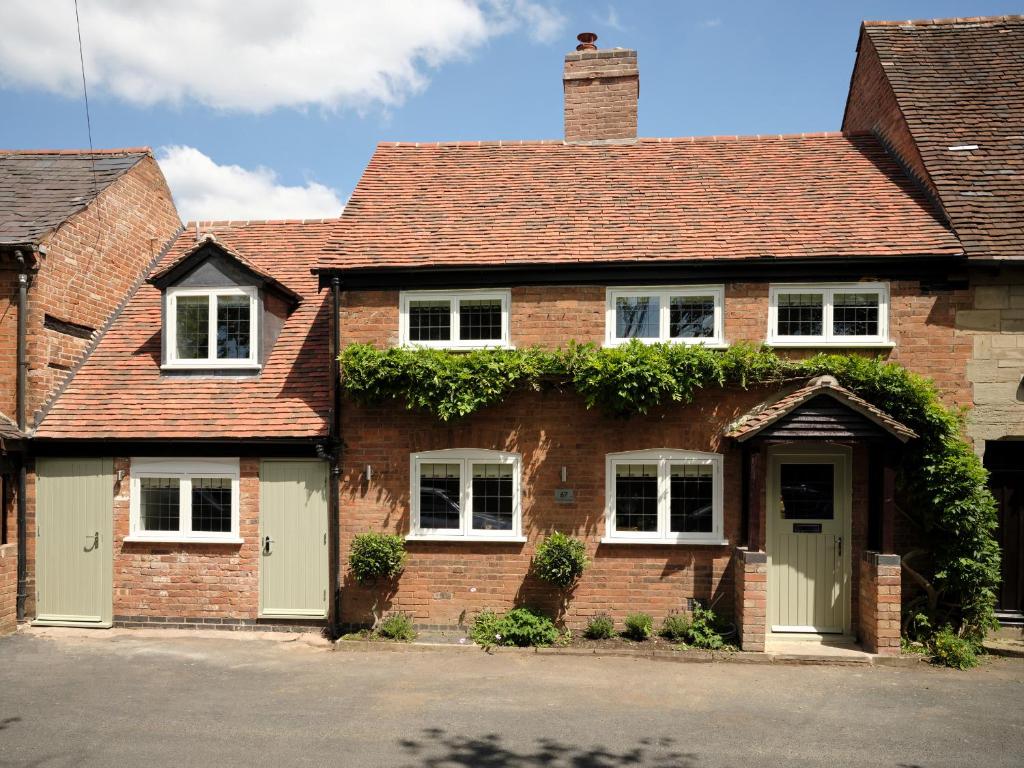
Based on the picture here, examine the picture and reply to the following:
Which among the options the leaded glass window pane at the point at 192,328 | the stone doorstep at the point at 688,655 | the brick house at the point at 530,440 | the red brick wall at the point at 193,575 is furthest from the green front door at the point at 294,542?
the leaded glass window pane at the point at 192,328

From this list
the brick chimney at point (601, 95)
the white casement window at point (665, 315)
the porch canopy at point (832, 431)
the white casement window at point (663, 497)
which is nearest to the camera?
the porch canopy at point (832, 431)

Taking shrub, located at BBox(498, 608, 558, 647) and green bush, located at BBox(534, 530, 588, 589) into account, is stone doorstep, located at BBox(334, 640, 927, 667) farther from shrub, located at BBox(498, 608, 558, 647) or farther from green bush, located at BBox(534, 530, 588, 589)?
green bush, located at BBox(534, 530, 588, 589)

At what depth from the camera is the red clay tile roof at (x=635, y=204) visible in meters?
10.6

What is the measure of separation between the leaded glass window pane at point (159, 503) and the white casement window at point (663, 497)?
Answer: 255 inches

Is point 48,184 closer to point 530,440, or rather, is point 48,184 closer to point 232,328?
point 232,328

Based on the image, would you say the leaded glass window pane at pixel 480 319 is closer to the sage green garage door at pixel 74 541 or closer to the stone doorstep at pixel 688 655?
the stone doorstep at pixel 688 655

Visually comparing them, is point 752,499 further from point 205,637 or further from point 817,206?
point 205,637

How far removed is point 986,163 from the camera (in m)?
11.4

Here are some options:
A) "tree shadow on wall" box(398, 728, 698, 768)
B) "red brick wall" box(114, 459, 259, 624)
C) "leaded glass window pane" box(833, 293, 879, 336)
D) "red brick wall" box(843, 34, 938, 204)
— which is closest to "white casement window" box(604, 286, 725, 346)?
"leaded glass window pane" box(833, 293, 879, 336)

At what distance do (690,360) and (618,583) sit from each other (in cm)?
328

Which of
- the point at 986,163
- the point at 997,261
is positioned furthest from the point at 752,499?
the point at 986,163

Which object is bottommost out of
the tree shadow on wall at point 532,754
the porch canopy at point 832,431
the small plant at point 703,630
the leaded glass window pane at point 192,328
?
the tree shadow on wall at point 532,754

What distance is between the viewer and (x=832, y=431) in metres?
9.25

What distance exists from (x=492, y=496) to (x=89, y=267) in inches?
326
